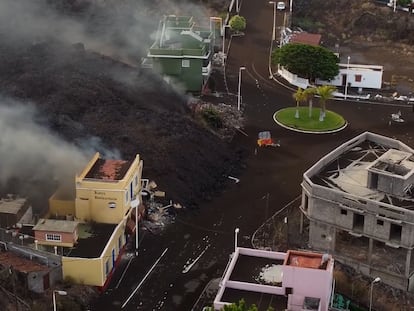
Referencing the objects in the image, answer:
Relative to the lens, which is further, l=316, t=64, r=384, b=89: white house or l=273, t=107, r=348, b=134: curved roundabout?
l=316, t=64, r=384, b=89: white house

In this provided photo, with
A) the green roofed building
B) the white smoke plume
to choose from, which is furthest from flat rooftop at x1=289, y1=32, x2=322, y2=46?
the white smoke plume

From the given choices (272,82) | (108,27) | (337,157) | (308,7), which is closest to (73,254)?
(337,157)

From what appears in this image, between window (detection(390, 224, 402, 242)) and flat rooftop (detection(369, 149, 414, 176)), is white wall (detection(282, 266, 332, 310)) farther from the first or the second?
flat rooftop (detection(369, 149, 414, 176))

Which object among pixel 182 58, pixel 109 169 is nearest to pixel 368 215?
pixel 109 169

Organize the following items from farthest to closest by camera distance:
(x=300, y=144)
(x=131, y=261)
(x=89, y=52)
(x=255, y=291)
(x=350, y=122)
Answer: (x=89, y=52) → (x=350, y=122) → (x=300, y=144) → (x=131, y=261) → (x=255, y=291)

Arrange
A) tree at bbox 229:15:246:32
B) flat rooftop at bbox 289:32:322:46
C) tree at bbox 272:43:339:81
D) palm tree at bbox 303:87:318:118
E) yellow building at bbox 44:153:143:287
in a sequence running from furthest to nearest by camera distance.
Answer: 1. tree at bbox 229:15:246:32
2. flat rooftop at bbox 289:32:322:46
3. tree at bbox 272:43:339:81
4. palm tree at bbox 303:87:318:118
5. yellow building at bbox 44:153:143:287

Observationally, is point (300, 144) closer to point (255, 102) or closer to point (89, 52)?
point (255, 102)

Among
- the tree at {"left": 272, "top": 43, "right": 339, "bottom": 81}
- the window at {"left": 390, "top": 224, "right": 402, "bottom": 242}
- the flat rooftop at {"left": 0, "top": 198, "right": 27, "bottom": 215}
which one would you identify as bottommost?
the flat rooftop at {"left": 0, "top": 198, "right": 27, "bottom": 215}

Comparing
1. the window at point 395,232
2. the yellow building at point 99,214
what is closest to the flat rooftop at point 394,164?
the window at point 395,232
